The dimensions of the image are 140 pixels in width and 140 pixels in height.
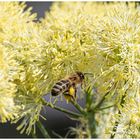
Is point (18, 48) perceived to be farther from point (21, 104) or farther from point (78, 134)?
point (78, 134)

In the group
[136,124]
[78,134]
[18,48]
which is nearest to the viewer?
[136,124]

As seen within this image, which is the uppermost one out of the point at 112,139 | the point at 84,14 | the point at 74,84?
the point at 84,14

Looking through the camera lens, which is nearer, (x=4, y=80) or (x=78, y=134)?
(x=4, y=80)

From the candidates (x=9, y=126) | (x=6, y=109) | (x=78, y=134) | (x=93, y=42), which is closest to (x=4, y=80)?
(x=6, y=109)

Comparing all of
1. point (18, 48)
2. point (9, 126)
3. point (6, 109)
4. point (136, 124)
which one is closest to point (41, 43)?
point (18, 48)

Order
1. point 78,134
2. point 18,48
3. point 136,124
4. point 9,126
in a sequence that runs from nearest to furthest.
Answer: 1. point 136,124
2. point 18,48
3. point 78,134
4. point 9,126

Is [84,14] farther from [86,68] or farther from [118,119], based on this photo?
[118,119]

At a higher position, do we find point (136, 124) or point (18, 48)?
point (18, 48)
